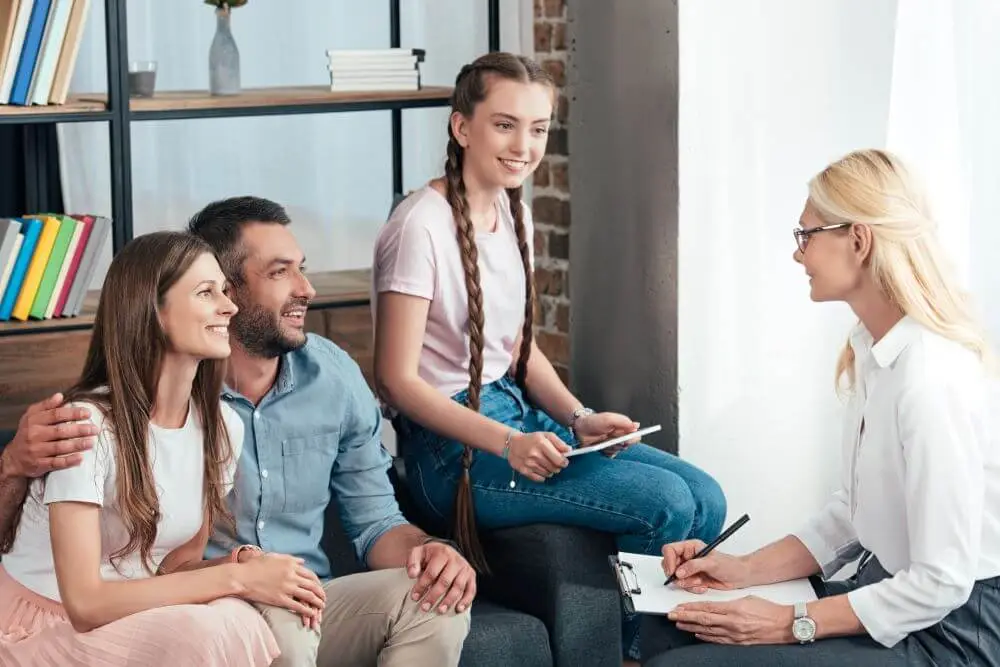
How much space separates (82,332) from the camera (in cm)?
334

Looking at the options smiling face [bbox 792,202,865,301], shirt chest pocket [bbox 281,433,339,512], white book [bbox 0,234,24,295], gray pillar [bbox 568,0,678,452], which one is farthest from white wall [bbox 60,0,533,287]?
smiling face [bbox 792,202,865,301]

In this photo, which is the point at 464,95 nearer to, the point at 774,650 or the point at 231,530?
the point at 231,530

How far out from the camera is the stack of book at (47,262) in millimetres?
3199

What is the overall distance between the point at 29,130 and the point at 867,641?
9.08ft

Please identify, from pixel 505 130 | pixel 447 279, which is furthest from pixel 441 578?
pixel 505 130

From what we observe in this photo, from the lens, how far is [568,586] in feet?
9.23

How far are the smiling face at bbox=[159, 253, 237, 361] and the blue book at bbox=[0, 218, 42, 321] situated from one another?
101 cm

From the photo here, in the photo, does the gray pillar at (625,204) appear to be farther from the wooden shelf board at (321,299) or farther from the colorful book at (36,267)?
the colorful book at (36,267)

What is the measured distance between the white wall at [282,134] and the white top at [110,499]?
1838mm

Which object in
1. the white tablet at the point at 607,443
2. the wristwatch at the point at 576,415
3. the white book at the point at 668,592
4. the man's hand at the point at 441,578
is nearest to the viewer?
the white book at the point at 668,592

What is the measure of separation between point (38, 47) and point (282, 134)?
1304 millimetres

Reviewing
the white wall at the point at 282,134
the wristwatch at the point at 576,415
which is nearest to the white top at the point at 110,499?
the wristwatch at the point at 576,415

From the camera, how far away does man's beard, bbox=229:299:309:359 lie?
2594mm

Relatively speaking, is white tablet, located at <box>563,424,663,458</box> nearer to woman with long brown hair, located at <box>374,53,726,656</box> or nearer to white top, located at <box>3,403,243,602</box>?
woman with long brown hair, located at <box>374,53,726,656</box>
